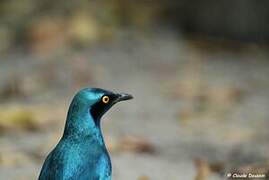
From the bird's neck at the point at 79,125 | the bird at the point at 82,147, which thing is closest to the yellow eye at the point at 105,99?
the bird at the point at 82,147

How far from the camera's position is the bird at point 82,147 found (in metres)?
5.06

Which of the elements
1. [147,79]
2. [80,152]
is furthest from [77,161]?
[147,79]

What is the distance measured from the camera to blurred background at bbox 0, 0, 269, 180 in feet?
24.0

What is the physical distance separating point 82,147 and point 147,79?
18.3 ft

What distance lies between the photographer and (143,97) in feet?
32.5

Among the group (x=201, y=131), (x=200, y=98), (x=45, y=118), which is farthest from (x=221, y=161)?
(x=200, y=98)

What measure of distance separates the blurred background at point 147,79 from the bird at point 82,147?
1.15 meters

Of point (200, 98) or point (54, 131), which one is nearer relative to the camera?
point (54, 131)

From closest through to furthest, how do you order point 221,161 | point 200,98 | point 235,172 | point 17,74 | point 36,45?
point 235,172 < point 221,161 < point 200,98 < point 17,74 < point 36,45

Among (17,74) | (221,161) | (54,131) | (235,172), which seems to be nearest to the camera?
(235,172)

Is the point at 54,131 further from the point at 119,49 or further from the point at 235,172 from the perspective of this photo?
the point at 119,49

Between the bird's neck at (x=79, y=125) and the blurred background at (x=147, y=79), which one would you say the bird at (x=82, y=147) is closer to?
the bird's neck at (x=79, y=125)

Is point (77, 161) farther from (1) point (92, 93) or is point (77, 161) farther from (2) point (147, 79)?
(2) point (147, 79)

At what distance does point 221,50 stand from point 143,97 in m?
2.65
